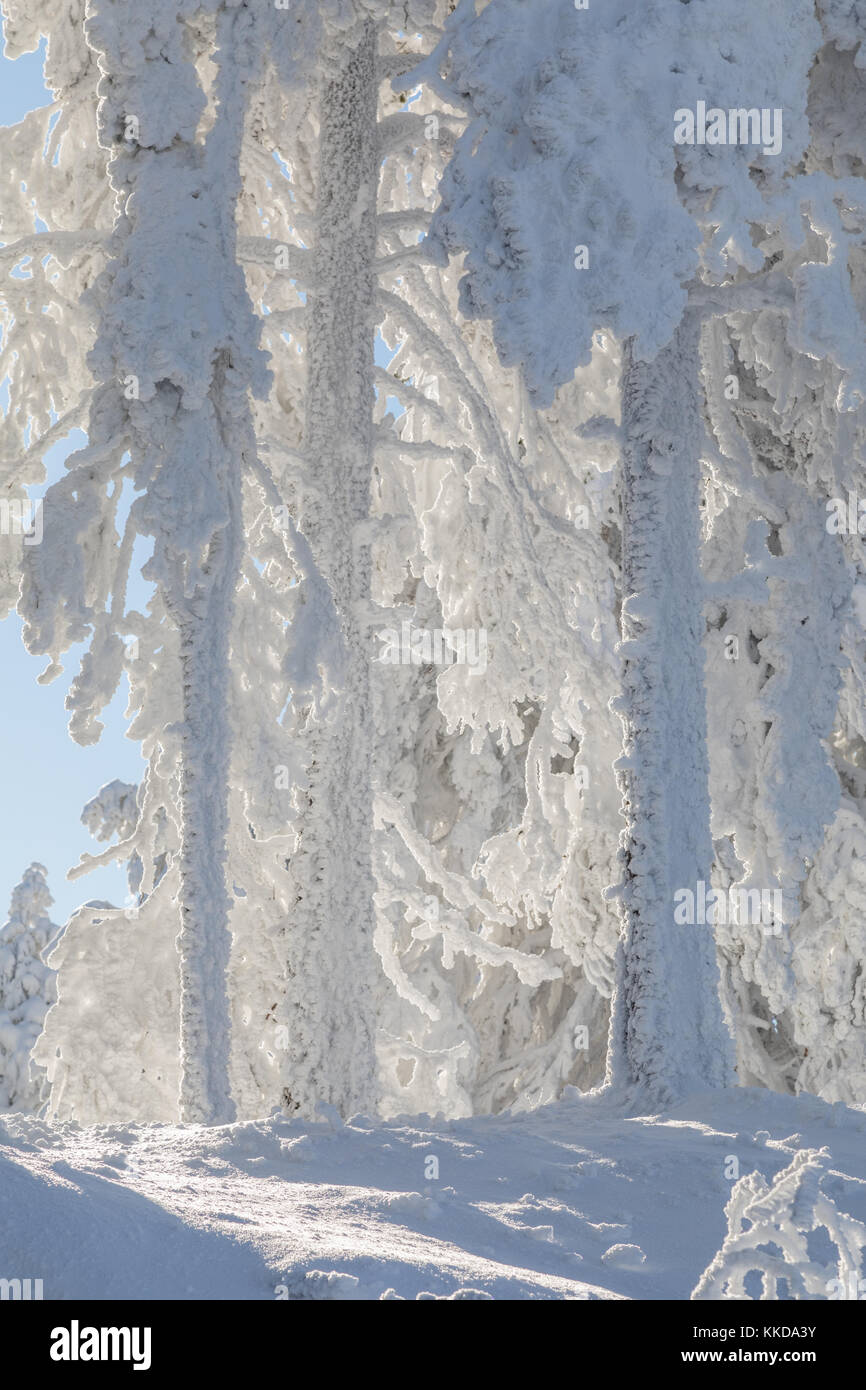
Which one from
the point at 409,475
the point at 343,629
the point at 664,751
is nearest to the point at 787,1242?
the point at 664,751

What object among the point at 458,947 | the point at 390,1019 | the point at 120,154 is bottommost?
the point at 390,1019

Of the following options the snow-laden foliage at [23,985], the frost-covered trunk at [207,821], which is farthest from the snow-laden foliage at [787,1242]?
the snow-laden foliage at [23,985]

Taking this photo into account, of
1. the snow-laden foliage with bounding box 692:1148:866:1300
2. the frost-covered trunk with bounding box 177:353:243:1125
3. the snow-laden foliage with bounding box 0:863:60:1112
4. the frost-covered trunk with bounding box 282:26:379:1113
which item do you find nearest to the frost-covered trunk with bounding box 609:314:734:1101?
the frost-covered trunk with bounding box 282:26:379:1113

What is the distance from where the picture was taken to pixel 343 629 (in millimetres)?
7777

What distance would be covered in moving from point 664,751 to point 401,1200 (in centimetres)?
344

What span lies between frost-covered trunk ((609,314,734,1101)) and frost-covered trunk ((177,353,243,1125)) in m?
2.00

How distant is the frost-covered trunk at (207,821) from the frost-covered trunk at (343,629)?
0.68 meters

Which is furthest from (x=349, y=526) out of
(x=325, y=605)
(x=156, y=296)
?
(x=156, y=296)

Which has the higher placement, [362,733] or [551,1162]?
[362,733]
